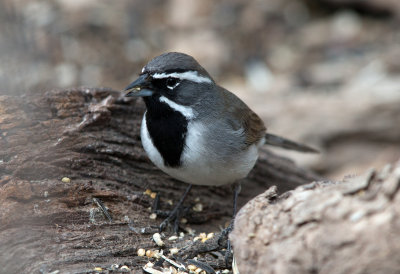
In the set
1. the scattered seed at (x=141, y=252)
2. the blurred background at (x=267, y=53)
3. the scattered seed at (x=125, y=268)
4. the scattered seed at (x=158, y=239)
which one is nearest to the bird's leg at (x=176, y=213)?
the scattered seed at (x=158, y=239)

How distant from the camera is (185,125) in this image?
5402 millimetres

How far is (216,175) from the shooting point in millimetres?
5531

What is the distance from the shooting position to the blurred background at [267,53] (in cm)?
909

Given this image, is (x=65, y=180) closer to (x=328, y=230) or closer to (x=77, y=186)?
(x=77, y=186)

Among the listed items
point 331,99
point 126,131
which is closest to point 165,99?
point 126,131

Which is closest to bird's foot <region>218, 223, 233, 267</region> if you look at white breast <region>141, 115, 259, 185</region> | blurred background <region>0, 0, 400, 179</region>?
white breast <region>141, 115, 259, 185</region>

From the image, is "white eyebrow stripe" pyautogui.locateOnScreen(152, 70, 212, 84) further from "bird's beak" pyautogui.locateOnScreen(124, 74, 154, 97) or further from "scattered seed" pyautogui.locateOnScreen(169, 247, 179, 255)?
"scattered seed" pyautogui.locateOnScreen(169, 247, 179, 255)

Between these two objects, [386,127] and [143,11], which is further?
[143,11]

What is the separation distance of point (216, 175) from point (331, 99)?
15.0ft

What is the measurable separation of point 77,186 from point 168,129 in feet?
3.50

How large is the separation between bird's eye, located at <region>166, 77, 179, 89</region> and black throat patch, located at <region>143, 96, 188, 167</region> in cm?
17

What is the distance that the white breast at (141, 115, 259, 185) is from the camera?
534 centimetres

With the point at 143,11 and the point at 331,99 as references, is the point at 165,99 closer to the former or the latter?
the point at 331,99

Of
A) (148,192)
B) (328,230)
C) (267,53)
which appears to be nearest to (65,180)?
(148,192)
